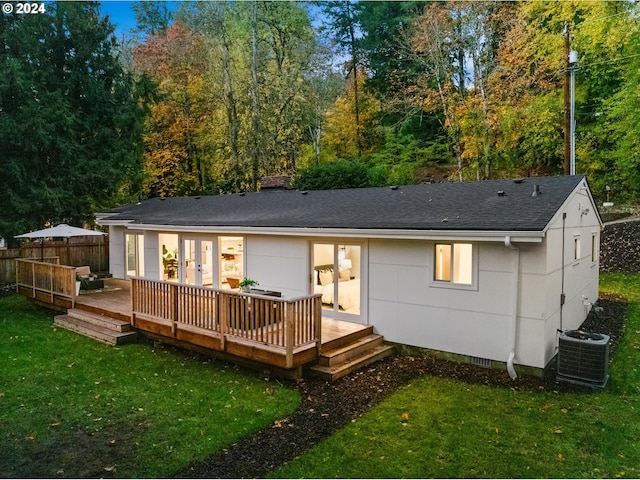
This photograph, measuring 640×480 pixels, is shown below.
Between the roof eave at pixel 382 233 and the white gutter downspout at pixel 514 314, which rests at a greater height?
the roof eave at pixel 382 233

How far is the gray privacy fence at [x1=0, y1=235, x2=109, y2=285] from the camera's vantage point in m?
13.4

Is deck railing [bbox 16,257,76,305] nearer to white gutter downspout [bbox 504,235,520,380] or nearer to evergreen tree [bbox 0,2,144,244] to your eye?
evergreen tree [bbox 0,2,144,244]

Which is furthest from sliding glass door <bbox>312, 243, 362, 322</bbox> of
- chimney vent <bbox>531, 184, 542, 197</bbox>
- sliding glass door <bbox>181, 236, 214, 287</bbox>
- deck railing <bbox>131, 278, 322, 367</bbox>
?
sliding glass door <bbox>181, 236, 214, 287</bbox>

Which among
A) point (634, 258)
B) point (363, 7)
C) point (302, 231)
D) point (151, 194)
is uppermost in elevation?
point (363, 7)

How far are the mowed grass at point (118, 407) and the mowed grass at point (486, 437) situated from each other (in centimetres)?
122

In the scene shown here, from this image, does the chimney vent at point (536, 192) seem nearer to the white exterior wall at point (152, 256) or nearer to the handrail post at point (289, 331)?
the handrail post at point (289, 331)

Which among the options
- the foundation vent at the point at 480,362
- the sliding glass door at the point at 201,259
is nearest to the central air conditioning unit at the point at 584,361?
the foundation vent at the point at 480,362

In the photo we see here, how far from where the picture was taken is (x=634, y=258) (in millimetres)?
14484

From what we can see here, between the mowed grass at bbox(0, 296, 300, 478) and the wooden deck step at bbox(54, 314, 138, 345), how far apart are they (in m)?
0.28

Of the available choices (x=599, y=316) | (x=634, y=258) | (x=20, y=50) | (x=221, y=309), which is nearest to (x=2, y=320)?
(x=221, y=309)

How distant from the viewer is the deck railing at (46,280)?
32.8 ft

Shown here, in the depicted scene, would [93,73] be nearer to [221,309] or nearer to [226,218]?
[226,218]

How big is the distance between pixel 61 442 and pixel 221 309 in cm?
285

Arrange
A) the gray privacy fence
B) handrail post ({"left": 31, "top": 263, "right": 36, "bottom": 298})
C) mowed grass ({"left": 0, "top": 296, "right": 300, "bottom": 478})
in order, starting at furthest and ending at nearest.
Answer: the gray privacy fence → handrail post ({"left": 31, "top": 263, "right": 36, "bottom": 298}) → mowed grass ({"left": 0, "top": 296, "right": 300, "bottom": 478})
